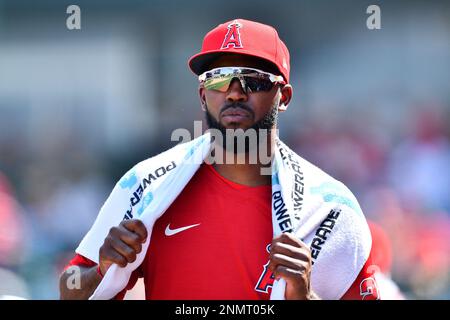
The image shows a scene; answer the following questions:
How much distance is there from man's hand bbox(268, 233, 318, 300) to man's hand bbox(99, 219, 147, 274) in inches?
19.2

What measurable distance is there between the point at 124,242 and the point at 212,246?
417 millimetres

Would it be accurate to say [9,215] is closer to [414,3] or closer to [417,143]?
[417,143]

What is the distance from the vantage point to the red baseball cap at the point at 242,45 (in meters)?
3.42

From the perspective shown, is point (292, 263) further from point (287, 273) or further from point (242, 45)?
point (242, 45)

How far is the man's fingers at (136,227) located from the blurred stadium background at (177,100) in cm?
484

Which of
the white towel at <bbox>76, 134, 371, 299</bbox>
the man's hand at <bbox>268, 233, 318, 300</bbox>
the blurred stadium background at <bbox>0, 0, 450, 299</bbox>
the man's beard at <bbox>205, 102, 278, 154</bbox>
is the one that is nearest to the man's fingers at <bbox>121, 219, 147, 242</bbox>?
the white towel at <bbox>76, 134, 371, 299</bbox>

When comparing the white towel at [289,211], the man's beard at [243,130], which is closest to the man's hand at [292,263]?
the white towel at [289,211]

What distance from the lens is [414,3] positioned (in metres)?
10.9

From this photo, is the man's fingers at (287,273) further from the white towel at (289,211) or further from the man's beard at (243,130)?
the man's beard at (243,130)

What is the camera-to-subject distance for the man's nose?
3.35 metres

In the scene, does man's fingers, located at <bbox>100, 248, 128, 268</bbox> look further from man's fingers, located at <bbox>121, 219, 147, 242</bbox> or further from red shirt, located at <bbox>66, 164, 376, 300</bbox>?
red shirt, located at <bbox>66, 164, 376, 300</bbox>

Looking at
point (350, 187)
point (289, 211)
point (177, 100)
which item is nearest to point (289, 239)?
point (289, 211)
